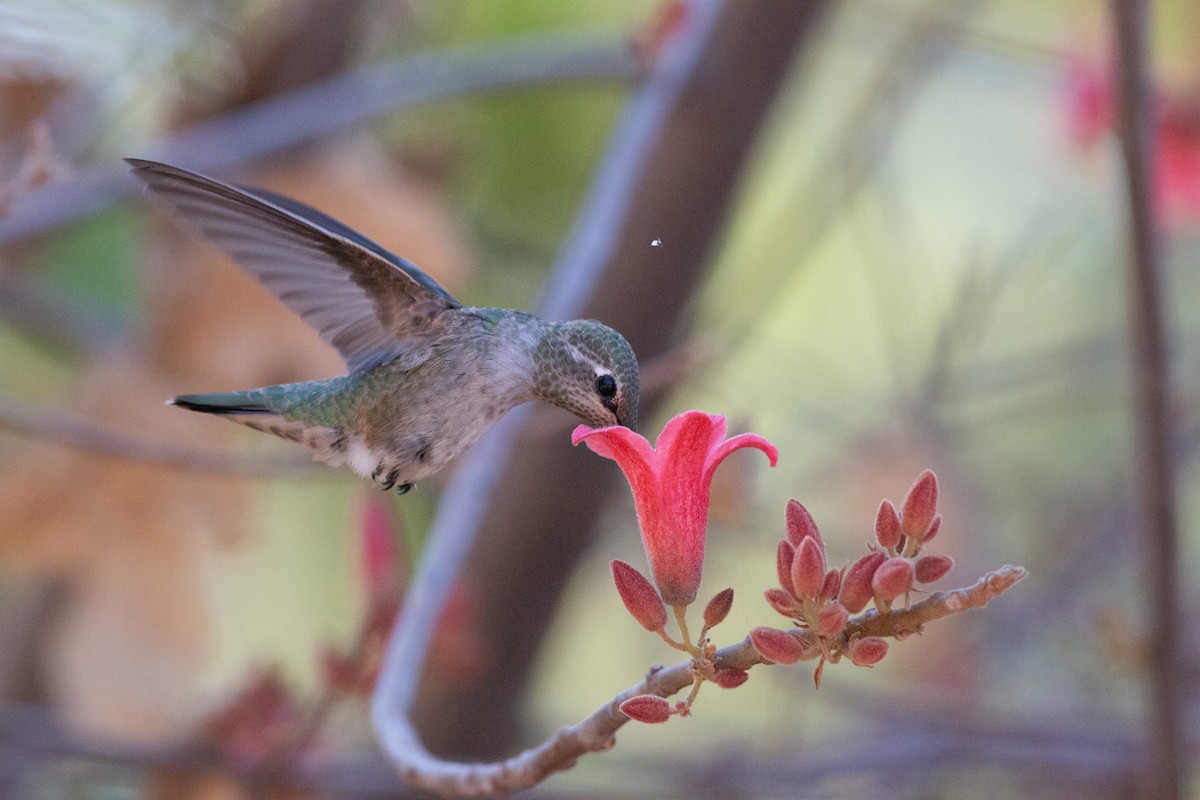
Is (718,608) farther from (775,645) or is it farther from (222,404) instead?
(222,404)

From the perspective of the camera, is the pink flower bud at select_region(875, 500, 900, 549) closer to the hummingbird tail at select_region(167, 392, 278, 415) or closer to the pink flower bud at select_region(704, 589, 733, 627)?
the pink flower bud at select_region(704, 589, 733, 627)

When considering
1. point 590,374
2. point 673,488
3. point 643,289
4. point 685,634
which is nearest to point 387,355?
point 590,374

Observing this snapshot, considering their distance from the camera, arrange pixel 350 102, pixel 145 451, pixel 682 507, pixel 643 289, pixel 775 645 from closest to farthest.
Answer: pixel 775 645 → pixel 682 507 → pixel 145 451 → pixel 643 289 → pixel 350 102

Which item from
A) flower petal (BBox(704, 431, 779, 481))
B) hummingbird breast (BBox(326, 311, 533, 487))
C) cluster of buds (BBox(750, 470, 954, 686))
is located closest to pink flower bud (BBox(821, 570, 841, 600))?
cluster of buds (BBox(750, 470, 954, 686))

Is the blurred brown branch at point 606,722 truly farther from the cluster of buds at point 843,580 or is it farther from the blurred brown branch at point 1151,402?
the blurred brown branch at point 1151,402

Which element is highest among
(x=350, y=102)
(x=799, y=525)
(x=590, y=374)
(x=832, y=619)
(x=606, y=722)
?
(x=350, y=102)

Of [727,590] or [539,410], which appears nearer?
[727,590]

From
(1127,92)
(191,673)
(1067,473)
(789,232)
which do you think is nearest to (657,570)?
(1127,92)

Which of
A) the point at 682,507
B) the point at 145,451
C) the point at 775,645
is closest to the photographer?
the point at 775,645

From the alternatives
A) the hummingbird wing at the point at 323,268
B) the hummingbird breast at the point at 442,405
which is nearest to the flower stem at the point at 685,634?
the hummingbird breast at the point at 442,405
